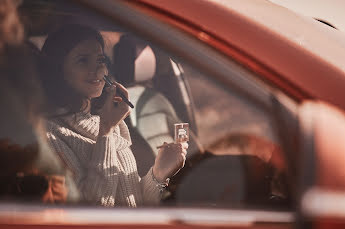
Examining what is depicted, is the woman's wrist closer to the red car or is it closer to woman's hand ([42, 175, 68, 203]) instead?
the red car

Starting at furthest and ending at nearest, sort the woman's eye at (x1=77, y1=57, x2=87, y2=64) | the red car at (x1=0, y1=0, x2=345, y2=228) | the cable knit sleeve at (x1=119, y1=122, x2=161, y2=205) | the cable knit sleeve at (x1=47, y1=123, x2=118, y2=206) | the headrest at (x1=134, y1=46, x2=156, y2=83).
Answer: the woman's eye at (x1=77, y1=57, x2=87, y2=64)
the headrest at (x1=134, y1=46, x2=156, y2=83)
the cable knit sleeve at (x1=47, y1=123, x2=118, y2=206)
the cable knit sleeve at (x1=119, y1=122, x2=161, y2=205)
the red car at (x1=0, y1=0, x2=345, y2=228)

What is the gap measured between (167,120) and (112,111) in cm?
21

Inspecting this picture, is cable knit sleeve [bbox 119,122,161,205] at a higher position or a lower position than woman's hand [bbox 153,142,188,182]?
lower

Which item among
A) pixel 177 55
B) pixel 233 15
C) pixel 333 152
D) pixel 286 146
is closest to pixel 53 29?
pixel 177 55

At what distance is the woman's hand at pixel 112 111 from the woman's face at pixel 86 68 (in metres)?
0.05

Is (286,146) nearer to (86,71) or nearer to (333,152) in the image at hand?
(333,152)

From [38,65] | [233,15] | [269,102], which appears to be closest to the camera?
[269,102]

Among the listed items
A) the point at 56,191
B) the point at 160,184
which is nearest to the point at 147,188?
the point at 160,184

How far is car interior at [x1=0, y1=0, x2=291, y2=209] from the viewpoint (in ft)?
5.23

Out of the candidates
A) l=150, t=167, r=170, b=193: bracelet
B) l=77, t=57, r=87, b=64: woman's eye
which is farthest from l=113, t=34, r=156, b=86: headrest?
l=150, t=167, r=170, b=193: bracelet

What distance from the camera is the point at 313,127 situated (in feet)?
4.23

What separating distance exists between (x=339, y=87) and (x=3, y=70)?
1.03 metres

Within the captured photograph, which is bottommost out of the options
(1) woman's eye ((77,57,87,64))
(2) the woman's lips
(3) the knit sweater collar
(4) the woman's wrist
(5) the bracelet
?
(5) the bracelet

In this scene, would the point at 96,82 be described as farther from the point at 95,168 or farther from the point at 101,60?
the point at 95,168
